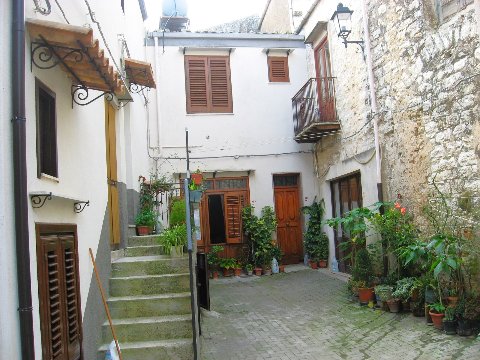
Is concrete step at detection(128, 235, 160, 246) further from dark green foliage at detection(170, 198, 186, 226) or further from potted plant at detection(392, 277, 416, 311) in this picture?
potted plant at detection(392, 277, 416, 311)

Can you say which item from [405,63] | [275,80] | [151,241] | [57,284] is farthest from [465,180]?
[275,80]

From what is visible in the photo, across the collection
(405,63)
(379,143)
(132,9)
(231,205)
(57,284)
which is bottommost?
(57,284)

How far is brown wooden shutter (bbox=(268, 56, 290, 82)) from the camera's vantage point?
1262 cm

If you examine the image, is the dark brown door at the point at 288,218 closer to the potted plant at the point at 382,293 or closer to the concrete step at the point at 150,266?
the potted plant at the point at 382,293

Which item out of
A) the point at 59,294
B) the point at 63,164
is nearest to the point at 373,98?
the point at 63,164

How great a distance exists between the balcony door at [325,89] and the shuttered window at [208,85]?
2.57 metres

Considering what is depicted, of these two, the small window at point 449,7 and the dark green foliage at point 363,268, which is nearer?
the small window at point 449,7

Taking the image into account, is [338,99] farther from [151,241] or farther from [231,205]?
[151,241]

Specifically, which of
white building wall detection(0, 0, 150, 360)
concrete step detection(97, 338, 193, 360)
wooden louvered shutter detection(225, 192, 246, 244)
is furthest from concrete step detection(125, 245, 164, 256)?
wooden louvered shutter detection(225, 192, 246, 244)

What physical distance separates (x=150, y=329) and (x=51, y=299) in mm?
2001

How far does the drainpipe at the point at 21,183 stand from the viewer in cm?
303

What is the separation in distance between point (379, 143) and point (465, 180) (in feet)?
7.79

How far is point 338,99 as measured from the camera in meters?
10.5

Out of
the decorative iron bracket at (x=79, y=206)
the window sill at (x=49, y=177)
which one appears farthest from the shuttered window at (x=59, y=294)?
the window sill at (x=49, y=177)
